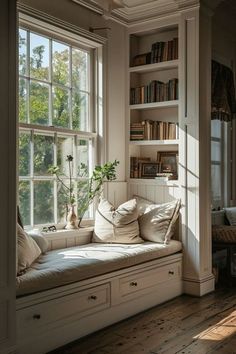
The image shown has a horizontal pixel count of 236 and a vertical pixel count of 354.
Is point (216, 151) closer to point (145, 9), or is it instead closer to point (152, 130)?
point (152, 130)

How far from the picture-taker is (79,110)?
4.38m

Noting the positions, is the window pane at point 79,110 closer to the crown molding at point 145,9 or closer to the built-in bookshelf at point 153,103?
the built-in bookshelf at point 153,103

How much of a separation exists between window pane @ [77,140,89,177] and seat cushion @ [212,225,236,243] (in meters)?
1.63

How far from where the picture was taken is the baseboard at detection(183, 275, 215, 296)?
4277 millimetres

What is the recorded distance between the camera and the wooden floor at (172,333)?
2971 mm

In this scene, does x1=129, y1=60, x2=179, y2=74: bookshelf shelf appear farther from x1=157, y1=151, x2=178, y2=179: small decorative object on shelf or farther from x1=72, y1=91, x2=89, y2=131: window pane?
x1=157, y1=151, x2=178, y2=179: small decorative object on shelf

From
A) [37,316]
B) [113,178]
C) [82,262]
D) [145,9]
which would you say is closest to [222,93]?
[145,9]

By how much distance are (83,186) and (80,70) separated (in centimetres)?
120

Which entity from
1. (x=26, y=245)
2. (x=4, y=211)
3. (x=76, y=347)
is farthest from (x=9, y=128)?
(x=76, y=347)

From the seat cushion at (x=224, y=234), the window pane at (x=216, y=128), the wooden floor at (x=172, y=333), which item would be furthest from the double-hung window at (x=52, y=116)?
the window pane at (x=216, y=128)

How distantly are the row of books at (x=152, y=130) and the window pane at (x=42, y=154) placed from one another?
1.16m

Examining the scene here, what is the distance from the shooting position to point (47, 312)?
9.51 feet

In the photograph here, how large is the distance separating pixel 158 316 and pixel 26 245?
1366 mm

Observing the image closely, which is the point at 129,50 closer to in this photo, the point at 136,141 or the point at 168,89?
the point at 168,89
